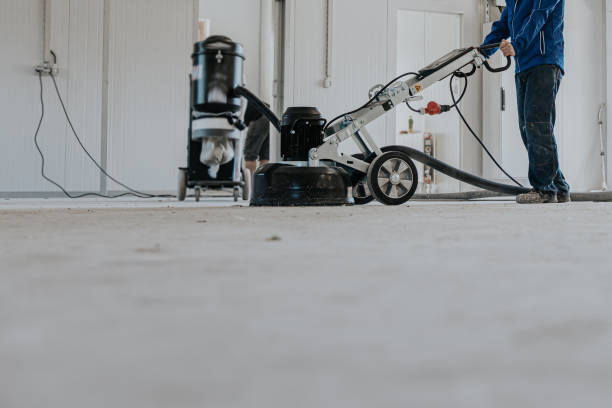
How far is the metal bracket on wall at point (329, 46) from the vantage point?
4680mm

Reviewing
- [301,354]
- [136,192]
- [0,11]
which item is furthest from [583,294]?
[0,11]

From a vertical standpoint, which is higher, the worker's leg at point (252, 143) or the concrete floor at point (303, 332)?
the worker's leg at point (252, 143)

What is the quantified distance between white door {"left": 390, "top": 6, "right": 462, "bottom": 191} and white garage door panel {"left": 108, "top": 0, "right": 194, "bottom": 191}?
2162 millimetres

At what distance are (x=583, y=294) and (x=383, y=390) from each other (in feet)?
0.80

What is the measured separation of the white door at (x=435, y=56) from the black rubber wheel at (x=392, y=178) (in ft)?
9.91

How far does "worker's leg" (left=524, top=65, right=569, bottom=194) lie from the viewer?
2.61 meters

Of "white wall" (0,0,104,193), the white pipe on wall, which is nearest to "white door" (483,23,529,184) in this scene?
the white pipe on wall

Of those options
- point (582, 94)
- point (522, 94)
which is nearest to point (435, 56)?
point (582, 94)

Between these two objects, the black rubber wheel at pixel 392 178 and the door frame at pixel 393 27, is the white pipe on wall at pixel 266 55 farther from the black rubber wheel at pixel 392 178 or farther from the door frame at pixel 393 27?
the black rubber wheel at pixel 392 178

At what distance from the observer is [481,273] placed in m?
0.50

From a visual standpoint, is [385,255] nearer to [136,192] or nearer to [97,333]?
[97,333]

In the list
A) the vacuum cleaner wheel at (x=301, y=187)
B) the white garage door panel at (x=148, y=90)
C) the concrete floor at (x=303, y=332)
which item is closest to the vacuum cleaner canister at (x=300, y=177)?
the vacuum cleaner wheel at (x=301, y=187)

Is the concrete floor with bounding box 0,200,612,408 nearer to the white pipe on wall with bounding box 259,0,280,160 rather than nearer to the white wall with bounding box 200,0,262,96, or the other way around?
the white pipe on wall with bounding box 259,0,280,160

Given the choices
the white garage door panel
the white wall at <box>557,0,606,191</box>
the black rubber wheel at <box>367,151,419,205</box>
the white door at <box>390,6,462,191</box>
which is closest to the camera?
the black rubber wheel at <box>367,151,419,205</box>
